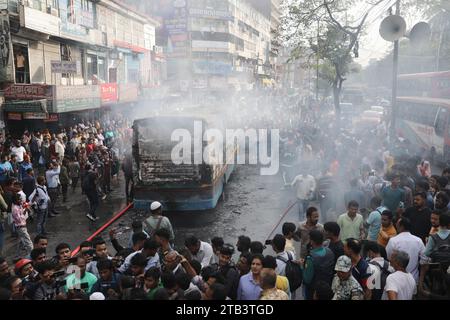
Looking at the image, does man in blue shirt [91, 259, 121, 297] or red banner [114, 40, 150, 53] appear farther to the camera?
red banner [114, 40, 150, 53]

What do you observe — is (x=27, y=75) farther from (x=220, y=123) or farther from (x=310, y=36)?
(x=310, y=36)

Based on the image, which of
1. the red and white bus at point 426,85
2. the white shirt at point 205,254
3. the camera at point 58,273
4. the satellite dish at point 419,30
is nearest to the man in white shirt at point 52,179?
the camera at point 58,273

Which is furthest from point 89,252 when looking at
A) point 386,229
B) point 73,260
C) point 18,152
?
point 18,152

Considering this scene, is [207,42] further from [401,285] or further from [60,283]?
[401,285]

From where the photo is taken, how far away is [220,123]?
13.8 m

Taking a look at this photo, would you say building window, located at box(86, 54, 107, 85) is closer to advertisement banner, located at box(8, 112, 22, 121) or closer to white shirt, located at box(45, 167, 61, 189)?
advertisement banner, located at box(8, 112, 22, 121)

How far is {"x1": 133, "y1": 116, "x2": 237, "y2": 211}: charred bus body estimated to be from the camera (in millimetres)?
11086

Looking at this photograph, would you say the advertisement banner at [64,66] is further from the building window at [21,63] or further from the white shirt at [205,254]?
the white shirt at [205,254]

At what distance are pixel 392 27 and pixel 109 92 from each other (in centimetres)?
1700

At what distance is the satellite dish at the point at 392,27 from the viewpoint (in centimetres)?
1223

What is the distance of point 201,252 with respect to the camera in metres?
5.91

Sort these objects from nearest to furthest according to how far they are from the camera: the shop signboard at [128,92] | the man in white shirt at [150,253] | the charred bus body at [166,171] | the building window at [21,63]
Answer: the man in white shirt at [150,253] → the charred bus body at [166,171] → the building window at [21,63] → the shop signboard at [128,92]

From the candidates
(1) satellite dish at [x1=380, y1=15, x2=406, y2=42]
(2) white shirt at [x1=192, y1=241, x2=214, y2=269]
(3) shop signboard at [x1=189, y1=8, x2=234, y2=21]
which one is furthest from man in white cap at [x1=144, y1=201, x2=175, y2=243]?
(3) shop signboard at [x1=189, y1=8, x2=234, y2=21]

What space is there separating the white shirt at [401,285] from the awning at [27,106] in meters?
15.8
